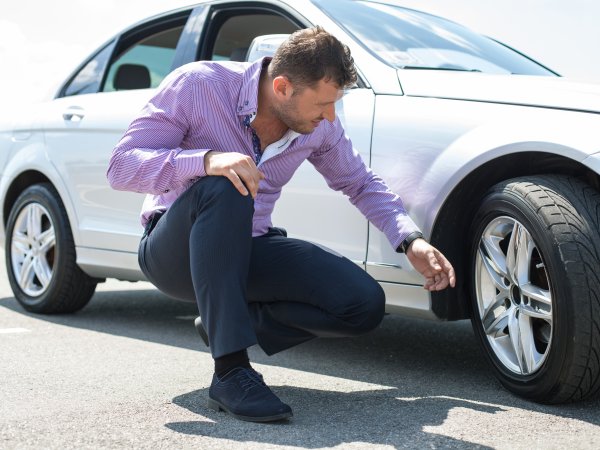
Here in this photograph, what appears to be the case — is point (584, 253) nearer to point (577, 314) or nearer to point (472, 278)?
point (577, 314)

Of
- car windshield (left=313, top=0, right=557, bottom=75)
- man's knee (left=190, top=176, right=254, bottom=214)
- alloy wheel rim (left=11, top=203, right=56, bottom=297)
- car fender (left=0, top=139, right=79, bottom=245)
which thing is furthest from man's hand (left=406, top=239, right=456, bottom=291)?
alloy wheel rim (left=11, top=203, right=56, bottom=297)

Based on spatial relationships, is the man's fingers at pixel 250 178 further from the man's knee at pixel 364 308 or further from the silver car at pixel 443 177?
the silver car at pixel 443 177

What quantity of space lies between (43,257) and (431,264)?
8.70ft

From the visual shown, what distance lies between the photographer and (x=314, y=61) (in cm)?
285

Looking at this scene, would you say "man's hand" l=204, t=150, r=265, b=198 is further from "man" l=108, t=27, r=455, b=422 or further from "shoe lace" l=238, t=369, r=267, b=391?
"shoe lace" l=238, t=369, r=267, b=391

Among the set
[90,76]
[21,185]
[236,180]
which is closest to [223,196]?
[236,180]

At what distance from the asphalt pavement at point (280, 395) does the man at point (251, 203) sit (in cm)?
20

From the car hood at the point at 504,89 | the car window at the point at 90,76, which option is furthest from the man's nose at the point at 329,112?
the car window at the point at 90,76

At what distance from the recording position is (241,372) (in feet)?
9.16

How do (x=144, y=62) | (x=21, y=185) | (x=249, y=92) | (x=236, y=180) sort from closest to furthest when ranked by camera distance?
(x=236, y=180) < (x=249, y=92) < (x=144, y=62) < (x=21, y=185)

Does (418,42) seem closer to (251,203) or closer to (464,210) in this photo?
(464,210)

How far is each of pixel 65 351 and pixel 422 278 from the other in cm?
159

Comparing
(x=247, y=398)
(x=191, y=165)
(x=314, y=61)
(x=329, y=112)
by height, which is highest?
(x=314, y=61)

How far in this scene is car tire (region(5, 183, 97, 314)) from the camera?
4859 millimetres
